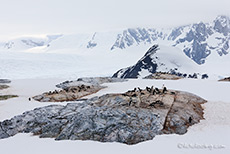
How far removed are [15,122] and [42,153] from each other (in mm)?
6676

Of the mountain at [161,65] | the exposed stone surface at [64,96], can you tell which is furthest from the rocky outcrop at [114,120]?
the mountain at [161,65]

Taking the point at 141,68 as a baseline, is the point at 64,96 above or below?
below

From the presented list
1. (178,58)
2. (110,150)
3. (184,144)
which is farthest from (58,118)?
(178,58)

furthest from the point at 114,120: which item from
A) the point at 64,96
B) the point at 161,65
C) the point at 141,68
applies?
the point at 161,65

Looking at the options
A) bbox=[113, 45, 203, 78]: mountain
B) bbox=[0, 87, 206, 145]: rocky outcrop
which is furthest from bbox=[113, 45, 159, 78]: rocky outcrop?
bbox=[0, 87, 206, 145]: rocky outcrop

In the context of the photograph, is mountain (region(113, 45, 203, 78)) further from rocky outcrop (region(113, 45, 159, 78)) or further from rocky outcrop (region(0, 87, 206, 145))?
rocky outcrop (region(0, 87, 206, 145))

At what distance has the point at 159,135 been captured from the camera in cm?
1447

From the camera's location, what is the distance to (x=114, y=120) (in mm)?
15703

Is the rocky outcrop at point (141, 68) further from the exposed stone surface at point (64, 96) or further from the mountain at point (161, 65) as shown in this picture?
the exposed stone surface at point (64, 96)

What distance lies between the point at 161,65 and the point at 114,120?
11338 cm

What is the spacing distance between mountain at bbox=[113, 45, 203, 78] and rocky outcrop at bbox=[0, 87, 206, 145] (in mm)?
94216

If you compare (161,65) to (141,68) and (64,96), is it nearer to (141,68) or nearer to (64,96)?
(141,68)

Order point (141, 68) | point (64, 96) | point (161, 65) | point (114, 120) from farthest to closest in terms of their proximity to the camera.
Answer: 1. point (161, 65)
2. point (141, 68)
3. point (64, 96)
4. point (114, 120)

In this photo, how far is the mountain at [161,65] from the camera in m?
119
